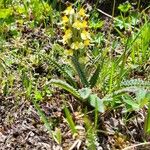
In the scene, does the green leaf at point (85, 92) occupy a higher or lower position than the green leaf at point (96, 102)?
higher

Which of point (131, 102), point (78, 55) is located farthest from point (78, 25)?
point (131, 102)

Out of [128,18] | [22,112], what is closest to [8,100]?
[22,112]

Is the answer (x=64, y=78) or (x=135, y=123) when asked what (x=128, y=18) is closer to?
(x=64, y=78)

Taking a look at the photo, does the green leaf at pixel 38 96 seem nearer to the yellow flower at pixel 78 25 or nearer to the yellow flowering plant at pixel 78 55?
the yellow flowering plant at pixel 78 55

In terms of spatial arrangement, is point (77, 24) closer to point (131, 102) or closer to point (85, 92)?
point (85, 92)

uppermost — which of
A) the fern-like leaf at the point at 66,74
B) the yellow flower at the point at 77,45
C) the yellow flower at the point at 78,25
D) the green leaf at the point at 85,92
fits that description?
the yellow flower at the point at 78,25

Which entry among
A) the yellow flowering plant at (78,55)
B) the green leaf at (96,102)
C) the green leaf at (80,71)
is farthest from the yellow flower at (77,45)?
the green leaf at (96,102)
